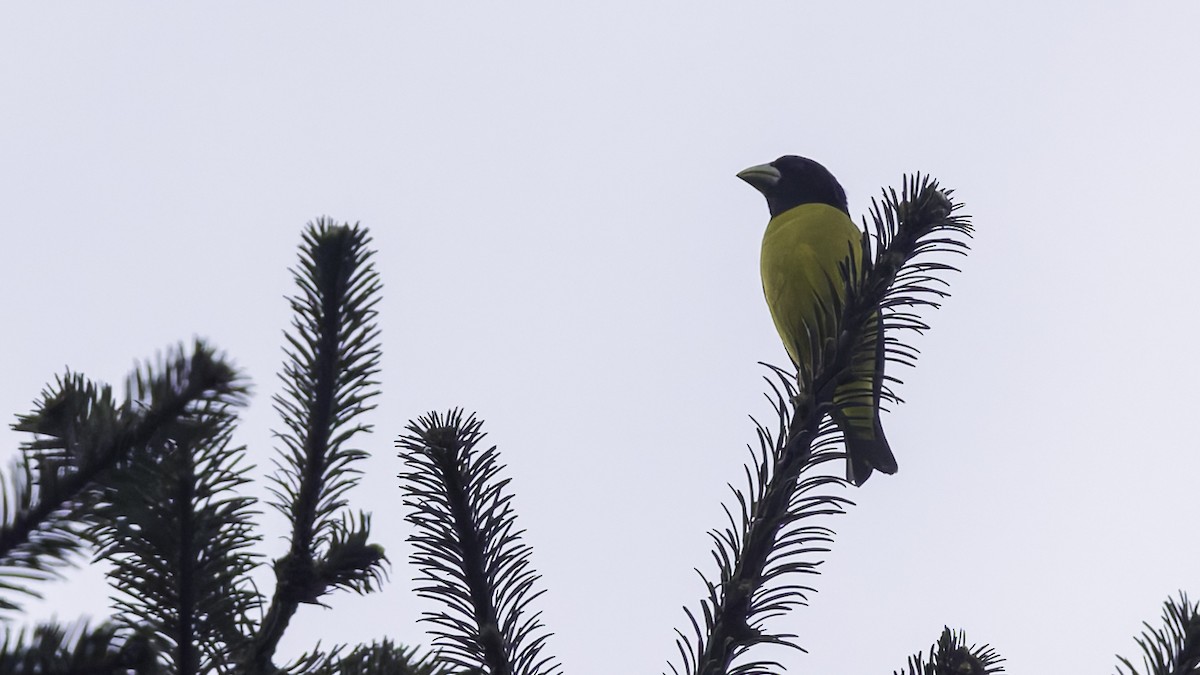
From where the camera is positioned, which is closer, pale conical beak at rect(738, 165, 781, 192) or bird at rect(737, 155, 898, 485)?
bird at rect(737, 155, 898, 485)

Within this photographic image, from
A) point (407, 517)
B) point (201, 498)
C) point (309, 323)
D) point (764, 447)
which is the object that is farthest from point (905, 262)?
point (201, 498)

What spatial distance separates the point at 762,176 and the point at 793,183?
270 millimetres

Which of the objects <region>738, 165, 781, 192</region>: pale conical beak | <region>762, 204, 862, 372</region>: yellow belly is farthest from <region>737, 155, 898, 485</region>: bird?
<region>738, 165, 781, 192</region>: pale conical beak

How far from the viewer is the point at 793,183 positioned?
781 cm

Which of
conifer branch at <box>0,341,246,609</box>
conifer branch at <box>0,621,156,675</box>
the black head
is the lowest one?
conifer branch at <box>0,621,156,675</box>

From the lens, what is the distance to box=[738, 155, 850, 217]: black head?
7.66m

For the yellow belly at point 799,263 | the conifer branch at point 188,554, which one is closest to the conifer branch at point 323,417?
the conifer branch at point 188,554

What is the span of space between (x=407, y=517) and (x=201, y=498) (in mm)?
815

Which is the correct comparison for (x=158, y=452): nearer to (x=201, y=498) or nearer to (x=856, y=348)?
(x=201, y=498)

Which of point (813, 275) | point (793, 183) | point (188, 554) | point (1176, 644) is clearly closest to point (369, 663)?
point (188, 554)

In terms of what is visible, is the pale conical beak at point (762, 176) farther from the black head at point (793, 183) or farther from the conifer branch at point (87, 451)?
the conifer branch at point (87, 451)

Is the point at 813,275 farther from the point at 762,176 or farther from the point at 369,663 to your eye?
the point at 369,663

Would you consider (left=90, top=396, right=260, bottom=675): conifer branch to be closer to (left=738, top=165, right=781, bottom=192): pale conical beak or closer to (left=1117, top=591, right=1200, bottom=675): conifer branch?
(left=1117, top=591, right=1200, bottom=675): conifer branch

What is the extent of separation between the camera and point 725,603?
8.25 feet
